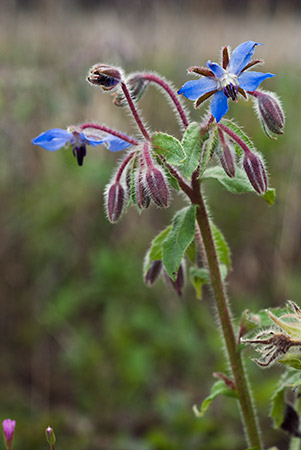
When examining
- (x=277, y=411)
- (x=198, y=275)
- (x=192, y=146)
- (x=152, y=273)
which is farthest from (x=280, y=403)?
(x=192, y=146)

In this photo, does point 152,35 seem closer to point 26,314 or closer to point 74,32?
point 74,32

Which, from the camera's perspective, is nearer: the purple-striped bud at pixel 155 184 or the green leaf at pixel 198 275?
the purple-striped bud at pixel 155 184

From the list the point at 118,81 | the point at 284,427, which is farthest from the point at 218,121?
the point at 284,427

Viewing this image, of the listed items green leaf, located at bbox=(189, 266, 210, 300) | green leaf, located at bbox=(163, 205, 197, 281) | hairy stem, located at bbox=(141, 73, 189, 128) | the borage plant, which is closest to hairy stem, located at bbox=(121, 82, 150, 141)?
the borage plant

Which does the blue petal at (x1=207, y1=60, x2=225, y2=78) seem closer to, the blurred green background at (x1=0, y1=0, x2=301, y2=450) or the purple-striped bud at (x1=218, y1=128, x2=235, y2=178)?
the purple-striped bud at (x1=218, y1=128, x2=235, y2=178)

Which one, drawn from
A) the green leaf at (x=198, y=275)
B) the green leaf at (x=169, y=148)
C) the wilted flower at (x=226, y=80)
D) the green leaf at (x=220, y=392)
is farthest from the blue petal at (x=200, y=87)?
the green leaf at (x=220, y=392)

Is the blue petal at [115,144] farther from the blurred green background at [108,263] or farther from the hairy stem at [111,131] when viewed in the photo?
the blurred green background at [108,263]

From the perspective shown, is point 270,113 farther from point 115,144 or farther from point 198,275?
point 198,275
